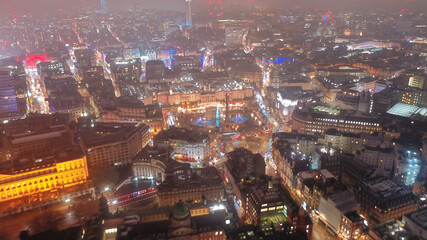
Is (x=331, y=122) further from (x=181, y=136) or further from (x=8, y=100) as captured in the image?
(x=8, y=100)

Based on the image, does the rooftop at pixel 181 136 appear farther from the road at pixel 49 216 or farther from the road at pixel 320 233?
the road at pixel 320 233

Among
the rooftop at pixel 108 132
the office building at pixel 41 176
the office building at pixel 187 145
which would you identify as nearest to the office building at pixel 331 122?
the office building at pixel 187 145

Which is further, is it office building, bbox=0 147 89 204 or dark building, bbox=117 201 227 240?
office building, bbox=0 147 89 204

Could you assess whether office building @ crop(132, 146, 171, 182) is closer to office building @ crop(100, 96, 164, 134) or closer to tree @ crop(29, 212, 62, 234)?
tree @ crop(29, 212, 62, 234)

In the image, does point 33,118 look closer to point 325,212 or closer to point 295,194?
point 295,194

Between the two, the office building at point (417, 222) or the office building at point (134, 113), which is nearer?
the office building at point (417, 222)

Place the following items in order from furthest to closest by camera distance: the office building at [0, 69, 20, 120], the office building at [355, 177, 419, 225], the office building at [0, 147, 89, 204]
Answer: the office building at [0, 69, 20, 120]
the office building at [0, 147, 89, 204]
the office building at [355, 177, 419, 225]

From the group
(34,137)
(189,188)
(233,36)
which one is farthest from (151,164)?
(233,36)

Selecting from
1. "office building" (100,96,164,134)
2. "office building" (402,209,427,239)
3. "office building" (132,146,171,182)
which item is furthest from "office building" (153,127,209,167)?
"office building" (402,209,427,239)

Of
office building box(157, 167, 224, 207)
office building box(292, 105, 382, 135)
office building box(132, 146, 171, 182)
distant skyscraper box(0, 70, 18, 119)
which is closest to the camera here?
office building box(157, 167, 224, 207)
